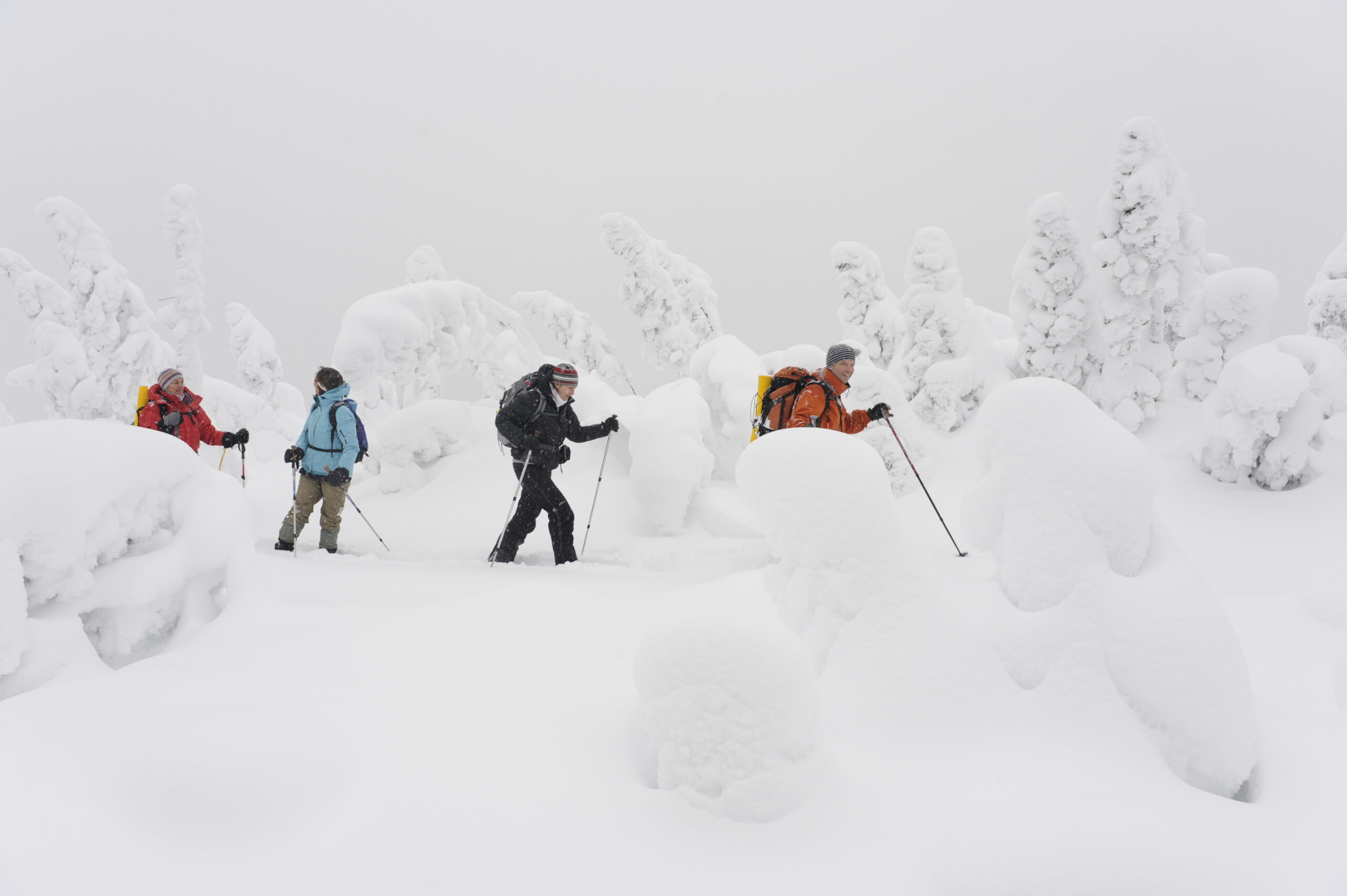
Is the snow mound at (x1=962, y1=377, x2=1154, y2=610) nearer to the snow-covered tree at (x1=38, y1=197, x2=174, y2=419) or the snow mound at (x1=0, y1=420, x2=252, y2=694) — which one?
the snow mound at (x1=0, y1=420, x2=252, y2=694)

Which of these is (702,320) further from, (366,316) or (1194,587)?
(1194,587)

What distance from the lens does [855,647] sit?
3.65m

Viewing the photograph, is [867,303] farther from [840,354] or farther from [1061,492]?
[1061,492]

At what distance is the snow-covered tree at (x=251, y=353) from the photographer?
85.3 feet

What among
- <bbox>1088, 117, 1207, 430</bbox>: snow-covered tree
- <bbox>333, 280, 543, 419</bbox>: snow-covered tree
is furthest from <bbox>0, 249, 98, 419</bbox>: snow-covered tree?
<bbox>1088, 117, 1207, 430</bbox>: snow-covered tree

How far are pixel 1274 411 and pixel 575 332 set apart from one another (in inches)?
705

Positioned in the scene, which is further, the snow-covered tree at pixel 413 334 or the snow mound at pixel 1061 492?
the snow-covered tree at pixel 413 334

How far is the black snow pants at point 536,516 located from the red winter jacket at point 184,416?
3936 mm

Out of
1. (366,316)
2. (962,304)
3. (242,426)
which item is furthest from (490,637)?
(242,426)

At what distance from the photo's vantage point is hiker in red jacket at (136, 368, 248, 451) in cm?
855

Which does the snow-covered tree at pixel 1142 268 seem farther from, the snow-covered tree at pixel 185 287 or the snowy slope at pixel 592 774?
the snow-covered tree at pixel 185 287

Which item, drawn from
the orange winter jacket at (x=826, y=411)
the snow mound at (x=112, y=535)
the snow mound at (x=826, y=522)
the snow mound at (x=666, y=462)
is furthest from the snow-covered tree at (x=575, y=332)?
the snow mound at (x=826, y=522)

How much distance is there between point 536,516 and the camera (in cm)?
856

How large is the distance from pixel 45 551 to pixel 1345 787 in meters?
7.22
